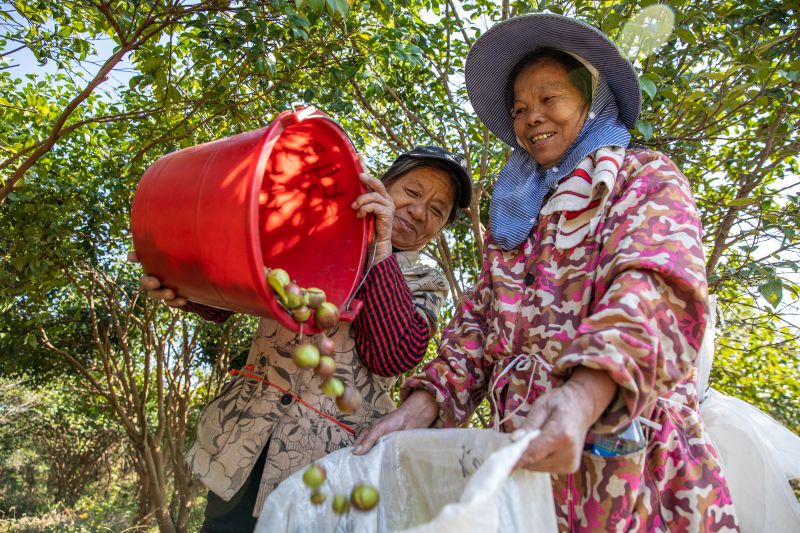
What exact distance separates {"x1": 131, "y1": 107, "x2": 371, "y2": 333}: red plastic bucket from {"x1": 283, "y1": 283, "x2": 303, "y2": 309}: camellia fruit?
1.0 inches

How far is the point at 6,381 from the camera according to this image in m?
10.6

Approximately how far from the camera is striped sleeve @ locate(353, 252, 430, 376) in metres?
1.81

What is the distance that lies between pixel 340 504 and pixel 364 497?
61 mm

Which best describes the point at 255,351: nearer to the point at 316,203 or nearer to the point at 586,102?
the point at 316,203

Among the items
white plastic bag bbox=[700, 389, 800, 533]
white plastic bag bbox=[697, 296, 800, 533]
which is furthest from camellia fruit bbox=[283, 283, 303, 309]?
white plastic bag bbox=[700, 389, 800, 533]

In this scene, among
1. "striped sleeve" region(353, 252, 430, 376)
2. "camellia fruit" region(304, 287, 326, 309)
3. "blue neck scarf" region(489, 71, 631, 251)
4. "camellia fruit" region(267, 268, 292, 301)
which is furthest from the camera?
"striped sleeve" region(353, 252, 430, 376)

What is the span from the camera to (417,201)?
2148mm

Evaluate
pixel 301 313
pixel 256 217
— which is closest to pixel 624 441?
pixel 301 313

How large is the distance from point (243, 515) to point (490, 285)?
107 centimetres

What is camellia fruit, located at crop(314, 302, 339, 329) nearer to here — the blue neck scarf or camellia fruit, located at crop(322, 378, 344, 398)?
camellia fruit, located at crop(322, 378, 344, 398)

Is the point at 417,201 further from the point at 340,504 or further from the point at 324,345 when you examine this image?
the point at 340,504

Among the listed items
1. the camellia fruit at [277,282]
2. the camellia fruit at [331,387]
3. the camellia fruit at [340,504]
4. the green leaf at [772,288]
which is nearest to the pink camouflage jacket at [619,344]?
the camellia fruit at [331,387]

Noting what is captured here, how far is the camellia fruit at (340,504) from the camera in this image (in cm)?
135

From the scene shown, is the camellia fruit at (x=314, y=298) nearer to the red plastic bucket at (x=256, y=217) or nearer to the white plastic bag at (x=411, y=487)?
the red plastic bucket at (x=256, y=217)
